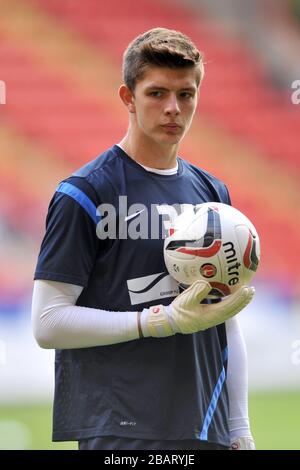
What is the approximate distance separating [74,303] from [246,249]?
0.51m

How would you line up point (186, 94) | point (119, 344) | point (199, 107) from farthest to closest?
point (199, 107), point (186, 94), point (119, 344)

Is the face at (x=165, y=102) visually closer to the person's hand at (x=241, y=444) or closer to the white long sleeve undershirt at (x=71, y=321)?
the white long sleeve undershirt at (x=71, y=321)

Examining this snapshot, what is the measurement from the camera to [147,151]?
271cm

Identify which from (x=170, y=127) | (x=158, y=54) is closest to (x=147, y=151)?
(x=170, y=127)

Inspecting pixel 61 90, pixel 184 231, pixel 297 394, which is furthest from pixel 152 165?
pixel 61 90

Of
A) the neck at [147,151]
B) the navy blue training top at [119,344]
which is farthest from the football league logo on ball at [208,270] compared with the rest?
the neck at [147,151]

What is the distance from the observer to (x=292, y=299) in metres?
7.65

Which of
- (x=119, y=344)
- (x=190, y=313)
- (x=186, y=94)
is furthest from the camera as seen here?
(x=186, y=94)

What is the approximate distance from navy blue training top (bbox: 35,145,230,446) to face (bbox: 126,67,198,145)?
164 millimetres

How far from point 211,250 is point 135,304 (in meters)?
0.27

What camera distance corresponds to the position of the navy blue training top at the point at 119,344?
2.51 metres

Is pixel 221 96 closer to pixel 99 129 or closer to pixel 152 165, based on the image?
pixel 99 129

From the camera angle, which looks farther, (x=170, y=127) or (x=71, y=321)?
(x=170, y=127)

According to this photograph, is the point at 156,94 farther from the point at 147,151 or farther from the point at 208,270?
the point at 208,270
